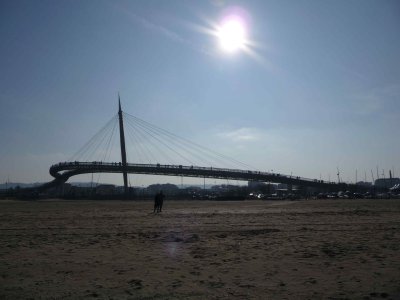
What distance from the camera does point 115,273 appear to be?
26.7 feet

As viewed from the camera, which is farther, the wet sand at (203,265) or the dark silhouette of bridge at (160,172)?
the dark silhouette of bridge at (160,172)

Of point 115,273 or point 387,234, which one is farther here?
point 387,234

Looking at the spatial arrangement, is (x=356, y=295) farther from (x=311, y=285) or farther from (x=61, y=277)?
(x=61, y=277)

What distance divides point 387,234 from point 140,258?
871 centimetres

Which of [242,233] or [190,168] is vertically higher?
[190,168]

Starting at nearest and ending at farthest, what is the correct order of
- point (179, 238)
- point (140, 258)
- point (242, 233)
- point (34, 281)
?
1. point (34, 281)
2. point (140, 258)
3. point (179, 238)
4. point (242, 233)

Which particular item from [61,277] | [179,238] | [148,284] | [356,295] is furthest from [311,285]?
[179,238]

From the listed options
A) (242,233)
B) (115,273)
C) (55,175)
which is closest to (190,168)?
(55,175)

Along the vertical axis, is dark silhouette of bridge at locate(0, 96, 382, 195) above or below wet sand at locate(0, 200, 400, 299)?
above

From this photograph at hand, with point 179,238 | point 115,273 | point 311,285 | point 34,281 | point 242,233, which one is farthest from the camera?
point 242,233

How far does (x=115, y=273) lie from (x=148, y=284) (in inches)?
47.1

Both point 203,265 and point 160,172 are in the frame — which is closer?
point 203,265

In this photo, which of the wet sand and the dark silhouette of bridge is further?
the dark silhouette of bridge

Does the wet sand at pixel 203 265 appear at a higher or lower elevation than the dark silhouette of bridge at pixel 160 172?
lower
